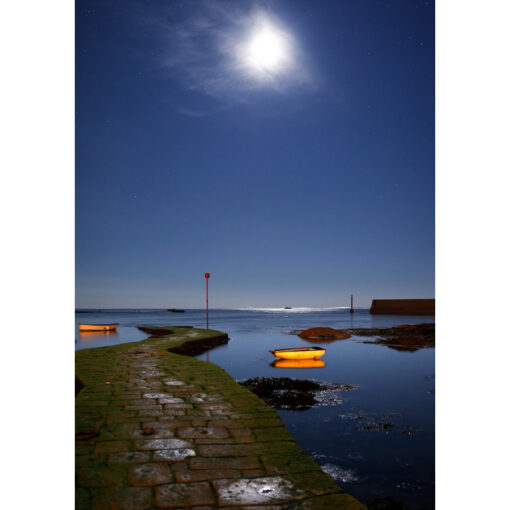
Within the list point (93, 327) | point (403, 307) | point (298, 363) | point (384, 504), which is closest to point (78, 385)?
point (384, 504)

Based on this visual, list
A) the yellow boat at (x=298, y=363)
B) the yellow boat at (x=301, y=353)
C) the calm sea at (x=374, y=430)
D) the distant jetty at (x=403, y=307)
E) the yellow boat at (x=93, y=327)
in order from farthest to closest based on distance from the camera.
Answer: the distant jetty at (x=403, y=307) < the yellow boat at (x=93, y=327) < the yellow boat at (x=301, y=353) < the yellow boat at (x=298, y=363) < the calm sea at (x=374, y=430)

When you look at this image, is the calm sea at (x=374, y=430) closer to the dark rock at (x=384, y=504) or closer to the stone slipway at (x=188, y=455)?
the dark rock at (x=384, y=504)

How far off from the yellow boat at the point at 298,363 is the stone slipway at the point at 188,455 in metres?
6.68

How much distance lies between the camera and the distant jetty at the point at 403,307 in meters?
73.3

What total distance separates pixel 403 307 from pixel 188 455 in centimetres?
8227

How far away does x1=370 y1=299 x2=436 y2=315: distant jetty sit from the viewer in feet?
240

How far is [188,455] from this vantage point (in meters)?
3.12

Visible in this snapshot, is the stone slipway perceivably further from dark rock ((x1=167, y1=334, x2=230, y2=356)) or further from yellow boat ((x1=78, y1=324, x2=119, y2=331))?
yellow boat ((x1=78, y1=324, x2=119, y2=331))

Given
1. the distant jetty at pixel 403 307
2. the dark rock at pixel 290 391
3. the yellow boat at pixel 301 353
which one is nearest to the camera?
the dark rock at pixel 290 391

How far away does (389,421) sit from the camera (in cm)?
657

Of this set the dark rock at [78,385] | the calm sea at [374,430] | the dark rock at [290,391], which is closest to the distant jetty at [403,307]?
the calm sea at [374,430]
